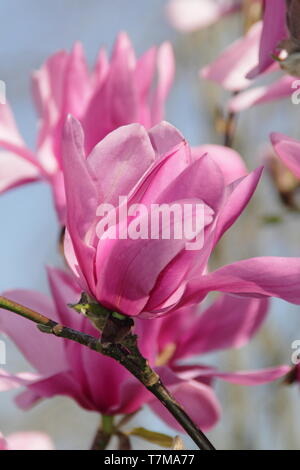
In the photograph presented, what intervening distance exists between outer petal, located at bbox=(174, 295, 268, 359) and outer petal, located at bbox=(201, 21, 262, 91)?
0.20m

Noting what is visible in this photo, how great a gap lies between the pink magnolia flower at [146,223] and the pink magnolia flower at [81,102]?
29 centimetres

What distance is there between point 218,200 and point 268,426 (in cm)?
131

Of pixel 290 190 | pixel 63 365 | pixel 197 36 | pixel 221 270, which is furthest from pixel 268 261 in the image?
pixel 197 36

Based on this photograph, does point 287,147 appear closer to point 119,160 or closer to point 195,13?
point 119,160

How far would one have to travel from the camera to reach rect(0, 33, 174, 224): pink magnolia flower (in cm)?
90

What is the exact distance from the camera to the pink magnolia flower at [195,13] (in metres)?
1.05

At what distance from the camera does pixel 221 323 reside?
0.85 meters

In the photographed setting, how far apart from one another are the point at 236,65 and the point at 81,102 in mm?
→ 218

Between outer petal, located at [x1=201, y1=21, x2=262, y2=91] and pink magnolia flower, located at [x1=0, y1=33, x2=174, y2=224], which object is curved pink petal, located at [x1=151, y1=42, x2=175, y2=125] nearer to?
pink magnolia flower, located at [x1=0, y1=33, x2=174, y2=224]

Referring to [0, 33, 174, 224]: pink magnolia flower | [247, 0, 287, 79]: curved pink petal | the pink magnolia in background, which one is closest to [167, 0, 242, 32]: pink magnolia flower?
[0, 33, 174, 224]: pink magnolia flower

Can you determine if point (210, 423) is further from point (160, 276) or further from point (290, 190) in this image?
point (290, 190)

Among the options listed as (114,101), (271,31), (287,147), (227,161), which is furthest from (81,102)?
(287,147)

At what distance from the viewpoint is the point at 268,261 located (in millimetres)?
573

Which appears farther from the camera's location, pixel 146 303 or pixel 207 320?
pixel 207 320
